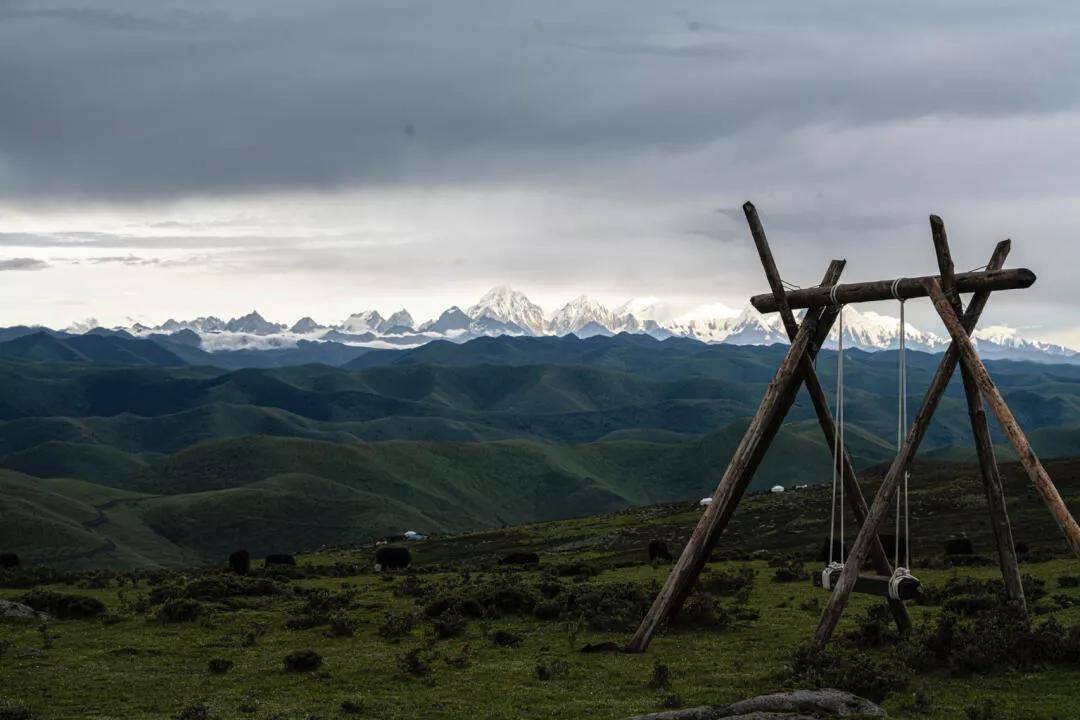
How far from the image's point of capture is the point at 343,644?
27891 millimetres

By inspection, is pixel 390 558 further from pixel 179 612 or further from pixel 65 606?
pixel 179 612

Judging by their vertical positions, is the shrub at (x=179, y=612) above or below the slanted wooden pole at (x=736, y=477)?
below

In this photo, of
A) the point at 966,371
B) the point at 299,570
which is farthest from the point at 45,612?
the point at 966,371

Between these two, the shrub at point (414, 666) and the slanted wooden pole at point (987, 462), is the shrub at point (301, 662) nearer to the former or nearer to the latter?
the shrub at point (414, 666)

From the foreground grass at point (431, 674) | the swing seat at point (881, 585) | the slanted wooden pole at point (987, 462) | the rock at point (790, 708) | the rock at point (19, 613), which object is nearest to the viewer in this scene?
the rock at point (790, 708)

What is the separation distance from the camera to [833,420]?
2367 centimetres

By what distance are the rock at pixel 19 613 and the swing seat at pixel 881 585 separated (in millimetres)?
24836

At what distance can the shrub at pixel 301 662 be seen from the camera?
78.5 ft

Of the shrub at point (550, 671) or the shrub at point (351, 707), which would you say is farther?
the shrub at point (550, 671)

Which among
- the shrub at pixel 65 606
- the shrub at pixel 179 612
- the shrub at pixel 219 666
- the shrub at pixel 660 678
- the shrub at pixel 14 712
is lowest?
the shrub at pixel 65 606

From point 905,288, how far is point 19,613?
28.6 metres

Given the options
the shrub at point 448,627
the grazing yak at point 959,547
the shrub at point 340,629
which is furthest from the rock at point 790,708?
the grazing yak at point 959,547

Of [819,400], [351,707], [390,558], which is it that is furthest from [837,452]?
[390,558]

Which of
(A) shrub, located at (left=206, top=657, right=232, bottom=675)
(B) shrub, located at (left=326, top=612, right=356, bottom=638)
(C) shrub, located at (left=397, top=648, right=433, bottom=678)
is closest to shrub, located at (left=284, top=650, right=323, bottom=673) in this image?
(A) shrub, located at (left=206, top=657, right=232, bottom=675)
